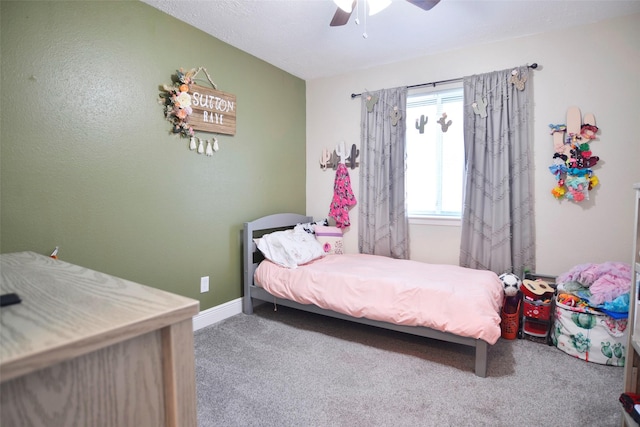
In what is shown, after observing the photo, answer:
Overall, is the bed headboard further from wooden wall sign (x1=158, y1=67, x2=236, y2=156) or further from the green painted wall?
wooden wall sign (x1=158, y1=67, x2=236, y2=156)

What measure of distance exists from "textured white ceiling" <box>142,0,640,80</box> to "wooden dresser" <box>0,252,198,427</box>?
2249 millimetres

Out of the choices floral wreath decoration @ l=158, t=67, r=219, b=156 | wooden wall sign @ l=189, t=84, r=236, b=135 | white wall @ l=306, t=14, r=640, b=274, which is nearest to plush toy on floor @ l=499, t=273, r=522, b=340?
white wall @ l=306, t=14, r=640, b=274

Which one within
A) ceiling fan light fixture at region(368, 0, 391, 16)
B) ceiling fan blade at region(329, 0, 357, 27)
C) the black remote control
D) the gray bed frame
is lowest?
the gray bed frame

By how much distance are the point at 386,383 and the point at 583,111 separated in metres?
2.51

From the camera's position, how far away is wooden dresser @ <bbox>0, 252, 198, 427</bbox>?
448 millimetres

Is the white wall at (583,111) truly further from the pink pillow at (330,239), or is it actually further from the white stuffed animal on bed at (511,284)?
the pink pillow at (330,239)

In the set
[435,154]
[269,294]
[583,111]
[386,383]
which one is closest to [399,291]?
[386,383]

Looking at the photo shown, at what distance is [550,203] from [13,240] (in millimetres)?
Result: 3604

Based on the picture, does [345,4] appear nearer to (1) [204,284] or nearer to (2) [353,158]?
(2) [353,158]

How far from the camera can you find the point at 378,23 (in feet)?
8.10

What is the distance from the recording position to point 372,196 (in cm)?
330

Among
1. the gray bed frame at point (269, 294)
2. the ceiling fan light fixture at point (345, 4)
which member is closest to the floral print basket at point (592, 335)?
the gray bed frame at point (269, 294)

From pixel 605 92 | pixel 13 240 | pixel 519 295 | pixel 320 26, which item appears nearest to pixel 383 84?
pixel 320 26

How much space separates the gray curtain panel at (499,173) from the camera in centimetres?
264
